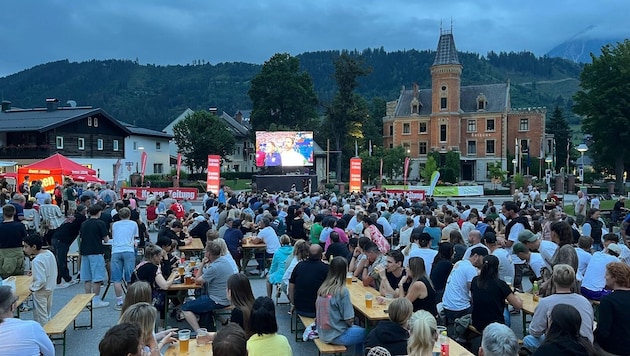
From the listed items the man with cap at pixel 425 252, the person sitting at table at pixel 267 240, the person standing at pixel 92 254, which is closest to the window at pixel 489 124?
the person sitting at table at pixel 267 240

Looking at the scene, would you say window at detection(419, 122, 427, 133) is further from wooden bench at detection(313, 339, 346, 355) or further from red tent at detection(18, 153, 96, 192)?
wooden bench at detection(313, 339, 346, 355)

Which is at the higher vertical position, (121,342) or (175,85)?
(175,85)

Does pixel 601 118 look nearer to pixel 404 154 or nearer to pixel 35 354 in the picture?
pixel 404 154

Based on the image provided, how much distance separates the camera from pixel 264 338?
171 inches

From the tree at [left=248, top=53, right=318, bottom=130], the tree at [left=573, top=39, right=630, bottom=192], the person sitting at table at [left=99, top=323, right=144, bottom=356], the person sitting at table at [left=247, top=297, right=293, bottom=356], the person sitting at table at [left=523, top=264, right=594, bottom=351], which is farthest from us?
the tree at [left=248, top=53, right=318, bottom=130]

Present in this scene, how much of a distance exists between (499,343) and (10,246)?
8.42 meters

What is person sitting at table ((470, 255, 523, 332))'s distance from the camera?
5875 millimetres

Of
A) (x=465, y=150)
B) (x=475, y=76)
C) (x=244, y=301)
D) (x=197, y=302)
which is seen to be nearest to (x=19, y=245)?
(x=197, y=302)

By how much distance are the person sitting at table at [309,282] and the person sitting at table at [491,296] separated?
2142 mm

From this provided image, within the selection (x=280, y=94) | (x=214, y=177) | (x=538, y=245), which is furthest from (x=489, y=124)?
(x=538, y=245)

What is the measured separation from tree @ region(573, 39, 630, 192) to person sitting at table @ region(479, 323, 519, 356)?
43.9 metres

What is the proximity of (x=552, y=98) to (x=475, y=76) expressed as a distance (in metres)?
33.6

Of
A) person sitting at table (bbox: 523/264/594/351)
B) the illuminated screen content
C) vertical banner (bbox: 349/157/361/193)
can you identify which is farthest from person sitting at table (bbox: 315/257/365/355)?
the illuminated screen content

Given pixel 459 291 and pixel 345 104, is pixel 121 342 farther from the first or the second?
pixel 345 104
